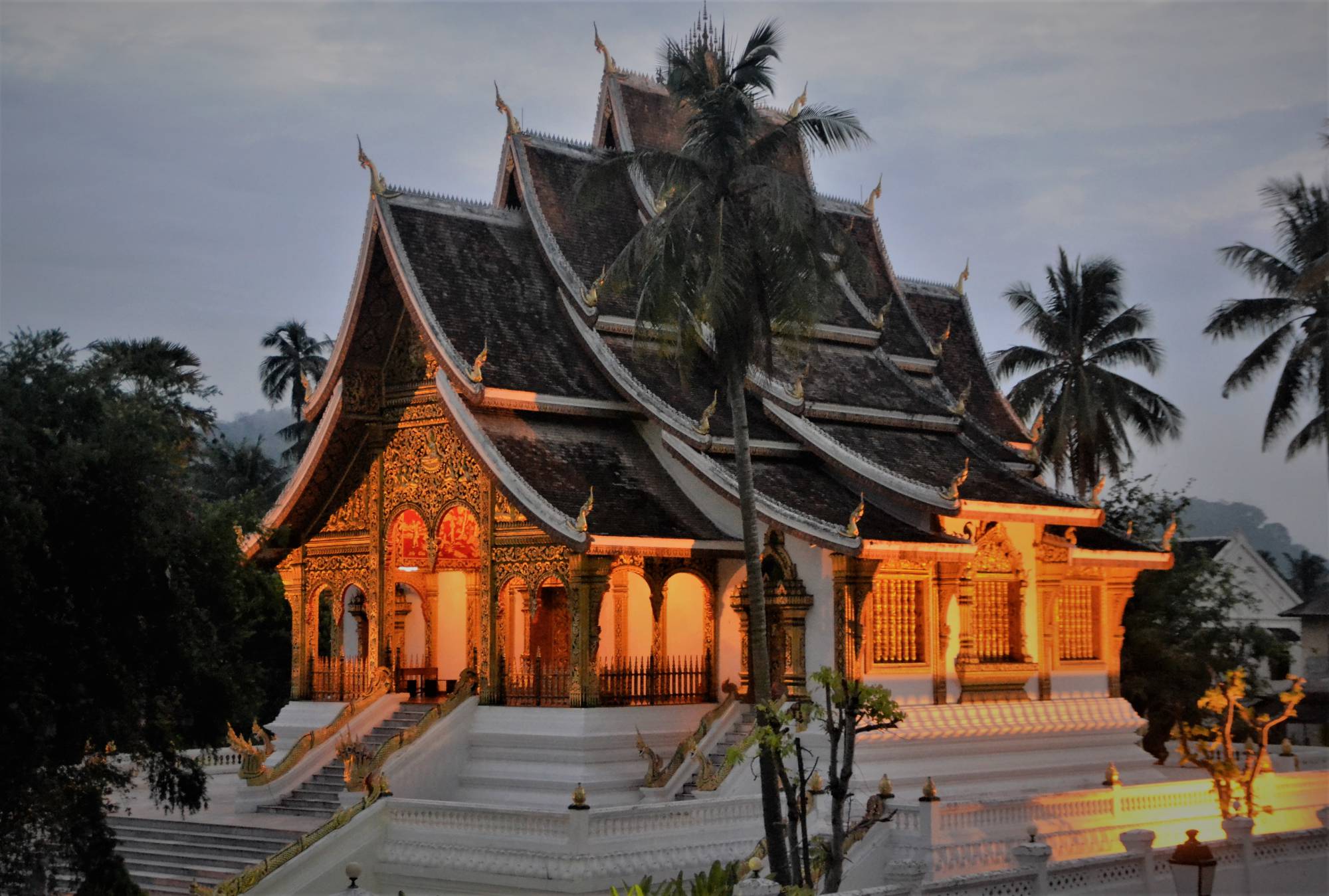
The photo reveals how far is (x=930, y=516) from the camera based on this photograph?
71.8ft

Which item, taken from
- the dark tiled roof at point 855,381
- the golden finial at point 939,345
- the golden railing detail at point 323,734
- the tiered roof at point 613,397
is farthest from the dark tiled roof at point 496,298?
the golden finial at point 939,345

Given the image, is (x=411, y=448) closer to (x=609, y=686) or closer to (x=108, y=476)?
(x=609, y=686)

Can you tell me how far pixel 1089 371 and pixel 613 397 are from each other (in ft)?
45.0

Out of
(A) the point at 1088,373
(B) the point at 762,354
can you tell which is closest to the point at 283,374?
(A) the point at 1088,373

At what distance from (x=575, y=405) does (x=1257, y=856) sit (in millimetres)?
9432

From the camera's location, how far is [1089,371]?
33500mm

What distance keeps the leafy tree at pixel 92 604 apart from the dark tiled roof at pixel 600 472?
208 inches

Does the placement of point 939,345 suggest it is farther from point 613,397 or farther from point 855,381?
point 613,397

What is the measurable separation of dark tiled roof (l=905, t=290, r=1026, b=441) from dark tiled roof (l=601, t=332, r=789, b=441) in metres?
5.15

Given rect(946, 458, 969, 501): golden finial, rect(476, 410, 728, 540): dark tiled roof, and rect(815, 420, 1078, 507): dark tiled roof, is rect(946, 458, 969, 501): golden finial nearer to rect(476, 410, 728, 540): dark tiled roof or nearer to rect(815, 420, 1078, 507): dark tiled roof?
rect(815, 420, 1078, 507): dark tiled roof

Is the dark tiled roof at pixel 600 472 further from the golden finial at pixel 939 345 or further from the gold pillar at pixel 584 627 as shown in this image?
the golden finial at pixel 939 345

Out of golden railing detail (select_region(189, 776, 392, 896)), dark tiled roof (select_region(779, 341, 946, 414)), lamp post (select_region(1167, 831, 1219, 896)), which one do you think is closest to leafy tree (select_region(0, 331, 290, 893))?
golden railing detail (select_region(189, 776, 392, 896))

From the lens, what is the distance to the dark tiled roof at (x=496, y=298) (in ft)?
73.1

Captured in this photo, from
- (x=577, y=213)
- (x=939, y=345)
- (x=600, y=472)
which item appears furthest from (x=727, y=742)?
(x=939, y=345)
